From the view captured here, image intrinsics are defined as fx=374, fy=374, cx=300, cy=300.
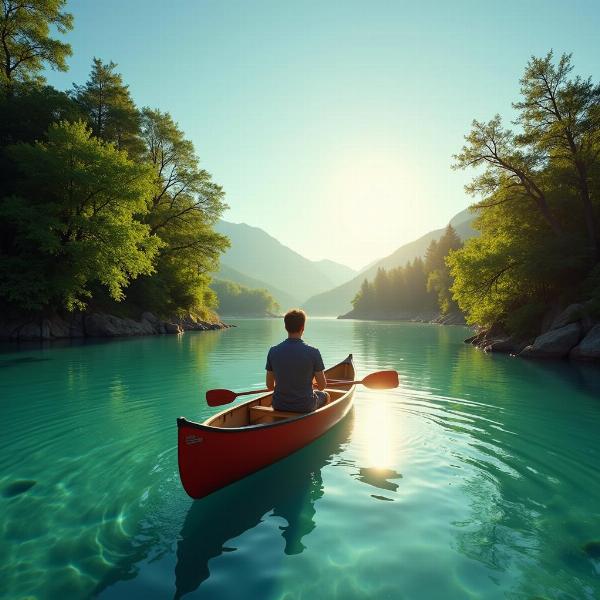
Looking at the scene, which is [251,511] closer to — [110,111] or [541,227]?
[541,227]

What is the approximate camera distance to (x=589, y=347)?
17484mm

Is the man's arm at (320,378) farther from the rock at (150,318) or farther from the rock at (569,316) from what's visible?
the rock at (150,318)

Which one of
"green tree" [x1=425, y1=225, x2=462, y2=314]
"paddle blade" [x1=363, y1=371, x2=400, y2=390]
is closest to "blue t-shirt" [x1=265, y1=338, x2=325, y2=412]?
"paddle blade" [x1=363, y1=371, x2=400, y2=390]

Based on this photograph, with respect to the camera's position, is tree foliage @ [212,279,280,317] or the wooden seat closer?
the wooden seat

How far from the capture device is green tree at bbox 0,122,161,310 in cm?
2298

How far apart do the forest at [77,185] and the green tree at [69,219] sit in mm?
63

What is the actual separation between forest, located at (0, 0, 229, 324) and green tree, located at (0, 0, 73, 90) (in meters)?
0.07

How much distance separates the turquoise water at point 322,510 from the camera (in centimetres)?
337

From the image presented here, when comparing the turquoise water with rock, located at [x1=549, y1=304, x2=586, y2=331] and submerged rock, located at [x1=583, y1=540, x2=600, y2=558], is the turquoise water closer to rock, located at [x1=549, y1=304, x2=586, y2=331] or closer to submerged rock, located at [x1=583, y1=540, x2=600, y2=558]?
submerged rock, located at [x1=583, y1=540, x2=600, y2=558]

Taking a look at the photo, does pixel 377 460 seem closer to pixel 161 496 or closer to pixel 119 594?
pixel 161 496

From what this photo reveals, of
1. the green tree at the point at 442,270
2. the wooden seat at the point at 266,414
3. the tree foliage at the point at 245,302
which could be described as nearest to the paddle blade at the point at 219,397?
the wooden seat at the point at 266,414

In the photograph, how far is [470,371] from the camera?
15.9 meters

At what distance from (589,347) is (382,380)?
15104 millimetres

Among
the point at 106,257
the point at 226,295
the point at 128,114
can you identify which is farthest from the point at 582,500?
the point at 226,295
